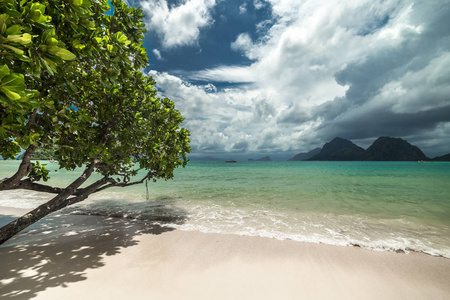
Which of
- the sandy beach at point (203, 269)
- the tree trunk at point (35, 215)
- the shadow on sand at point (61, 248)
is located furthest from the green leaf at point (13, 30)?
the tree trunk at point (35, 215)

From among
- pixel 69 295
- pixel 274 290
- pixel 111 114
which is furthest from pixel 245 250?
pixel 111 114

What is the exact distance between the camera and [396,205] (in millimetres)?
12562

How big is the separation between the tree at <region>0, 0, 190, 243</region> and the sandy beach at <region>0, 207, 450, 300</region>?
1.70 meters

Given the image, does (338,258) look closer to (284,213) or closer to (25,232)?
(284,213)

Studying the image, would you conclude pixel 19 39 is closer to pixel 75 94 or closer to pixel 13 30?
pixel 13 30

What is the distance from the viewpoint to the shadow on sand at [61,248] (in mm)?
3932

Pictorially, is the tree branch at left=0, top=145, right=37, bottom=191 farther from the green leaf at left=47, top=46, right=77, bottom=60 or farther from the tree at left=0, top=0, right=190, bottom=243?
the green leaf at left=47, top=46, right=77, bottom=60

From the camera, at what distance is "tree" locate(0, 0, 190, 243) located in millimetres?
2000

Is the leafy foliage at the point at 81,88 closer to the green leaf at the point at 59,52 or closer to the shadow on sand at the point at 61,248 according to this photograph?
the green leaf at the point at 59,52

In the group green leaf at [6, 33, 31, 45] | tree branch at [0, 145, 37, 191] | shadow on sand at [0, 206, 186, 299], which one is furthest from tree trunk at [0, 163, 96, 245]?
green leaf at [6, 33, 31, 45]

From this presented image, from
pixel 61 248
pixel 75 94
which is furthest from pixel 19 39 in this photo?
pixel 61 248

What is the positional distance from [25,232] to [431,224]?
1774 cm

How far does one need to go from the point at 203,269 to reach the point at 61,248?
15.1 feet

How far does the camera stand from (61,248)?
Answer: 18.3 ft
